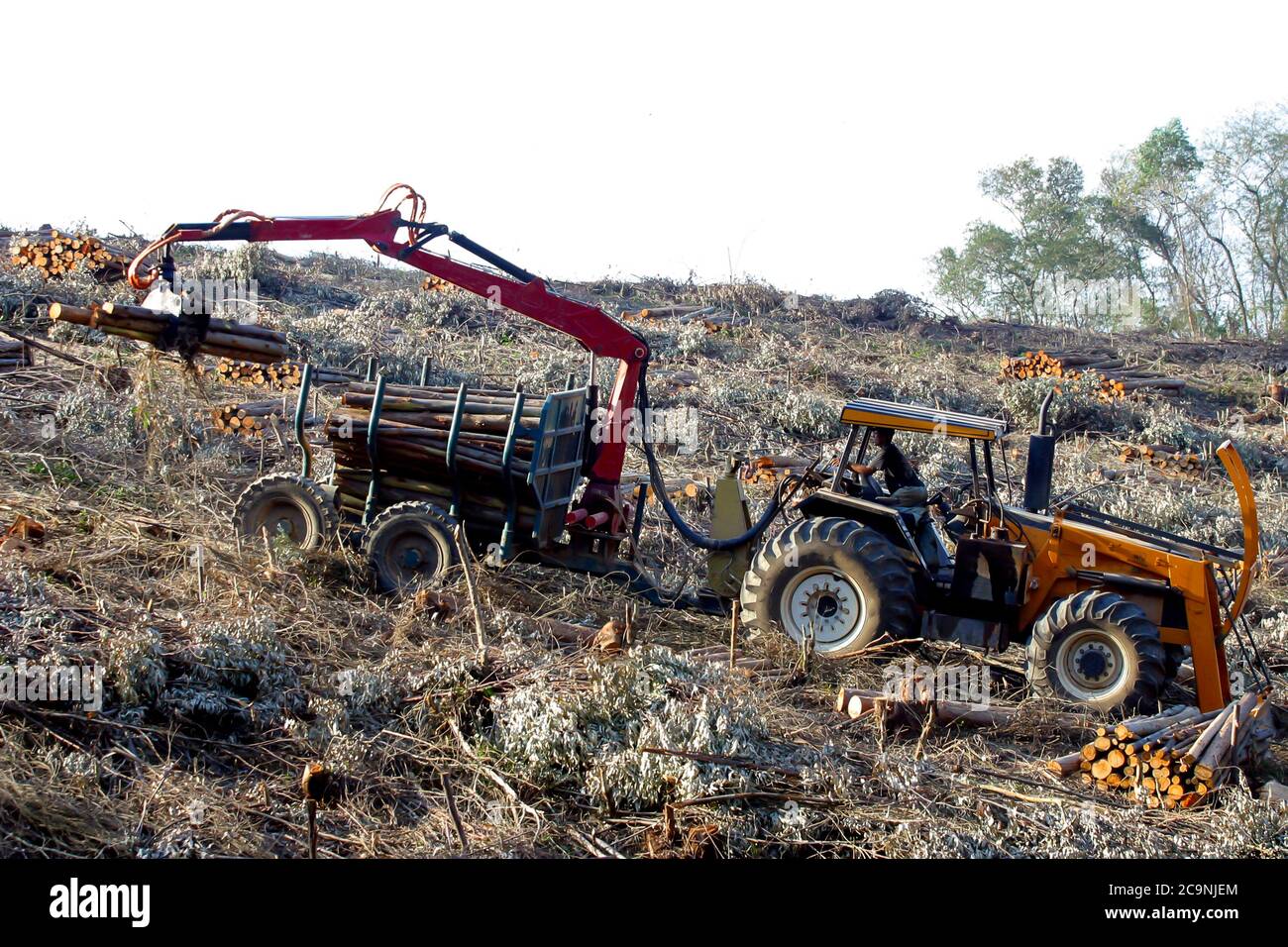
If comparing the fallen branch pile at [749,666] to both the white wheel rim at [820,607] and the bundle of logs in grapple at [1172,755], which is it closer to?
the white wheel rim at [820,607]

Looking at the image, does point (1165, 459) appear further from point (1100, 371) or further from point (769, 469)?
point (769, 469)

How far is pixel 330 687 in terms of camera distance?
697 centimetres

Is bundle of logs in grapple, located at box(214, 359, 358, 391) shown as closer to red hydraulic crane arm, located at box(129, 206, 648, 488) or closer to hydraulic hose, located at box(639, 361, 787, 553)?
red hydraulic crane arm, located at box(129, 206, 648, 488)

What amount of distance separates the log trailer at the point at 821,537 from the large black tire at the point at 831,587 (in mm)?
13

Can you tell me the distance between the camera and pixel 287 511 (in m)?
9.32

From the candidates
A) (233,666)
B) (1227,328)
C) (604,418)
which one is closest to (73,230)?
(604,418)

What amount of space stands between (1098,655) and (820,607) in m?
1.87

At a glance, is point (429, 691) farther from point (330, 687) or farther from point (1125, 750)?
point (1125, 750)

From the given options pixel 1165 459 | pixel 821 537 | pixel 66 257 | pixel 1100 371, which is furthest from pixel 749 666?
pixel 1100 371

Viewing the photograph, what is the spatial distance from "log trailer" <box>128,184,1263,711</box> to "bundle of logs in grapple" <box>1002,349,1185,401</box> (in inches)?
457

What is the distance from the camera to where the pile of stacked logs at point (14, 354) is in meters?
12.8

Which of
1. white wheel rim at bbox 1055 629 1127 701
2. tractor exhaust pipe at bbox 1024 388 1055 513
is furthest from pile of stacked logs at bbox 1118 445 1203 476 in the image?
white wheel rim at bbox 1055 629 1127 701

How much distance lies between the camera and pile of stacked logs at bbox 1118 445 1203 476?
1642cm

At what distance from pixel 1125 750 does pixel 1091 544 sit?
197cm
